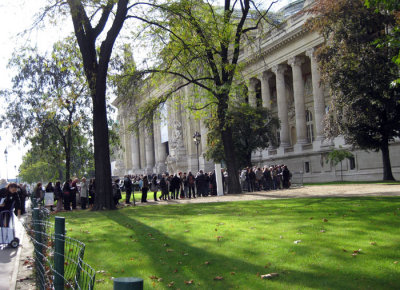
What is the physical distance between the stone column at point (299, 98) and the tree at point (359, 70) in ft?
51.5

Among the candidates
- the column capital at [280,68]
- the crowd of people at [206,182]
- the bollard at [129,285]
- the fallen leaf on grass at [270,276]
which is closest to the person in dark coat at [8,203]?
the fallen leaf on grass at [270,276]

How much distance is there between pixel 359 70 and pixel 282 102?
A: 22.3 meters

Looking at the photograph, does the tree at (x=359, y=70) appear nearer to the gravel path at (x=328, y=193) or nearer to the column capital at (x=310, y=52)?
the gravel path at (x=328, y=193)

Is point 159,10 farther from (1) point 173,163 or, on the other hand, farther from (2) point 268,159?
(1) point 173,163

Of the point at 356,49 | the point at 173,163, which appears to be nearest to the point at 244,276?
the point at 356,49

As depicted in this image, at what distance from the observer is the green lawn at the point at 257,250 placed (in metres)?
6.67

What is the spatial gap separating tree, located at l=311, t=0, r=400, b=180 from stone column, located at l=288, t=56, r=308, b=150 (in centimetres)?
1571

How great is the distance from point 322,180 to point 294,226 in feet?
106

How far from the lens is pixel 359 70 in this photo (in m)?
26.1

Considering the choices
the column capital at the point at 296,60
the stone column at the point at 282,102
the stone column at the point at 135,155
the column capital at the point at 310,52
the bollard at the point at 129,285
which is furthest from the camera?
the stone column at the point at 135,155

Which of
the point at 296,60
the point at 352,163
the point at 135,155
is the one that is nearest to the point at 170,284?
the point at 352,163

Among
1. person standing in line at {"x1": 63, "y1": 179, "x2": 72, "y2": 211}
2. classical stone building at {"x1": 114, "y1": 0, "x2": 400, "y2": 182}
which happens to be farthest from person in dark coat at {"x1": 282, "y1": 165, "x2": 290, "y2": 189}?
person standing in line at {"x1": 63, "y1": 179, "x2": 72, "y2": 211}

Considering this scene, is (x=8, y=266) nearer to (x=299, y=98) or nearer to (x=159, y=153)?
(x=299, y=98)

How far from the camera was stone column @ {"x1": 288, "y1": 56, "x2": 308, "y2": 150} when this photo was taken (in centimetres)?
4528
